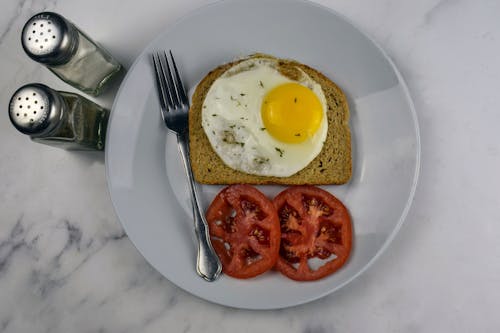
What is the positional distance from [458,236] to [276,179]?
1.20 m

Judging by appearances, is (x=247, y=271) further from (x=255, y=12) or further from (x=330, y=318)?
(x=255, y=12)

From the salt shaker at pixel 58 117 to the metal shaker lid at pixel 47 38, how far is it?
0.55 feet

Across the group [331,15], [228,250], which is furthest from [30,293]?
[331,15]

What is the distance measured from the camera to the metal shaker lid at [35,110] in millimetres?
2523

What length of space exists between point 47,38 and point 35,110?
0.40 m

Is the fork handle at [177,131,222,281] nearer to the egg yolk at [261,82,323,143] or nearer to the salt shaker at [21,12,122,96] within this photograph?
the egg yolk at [261,82,323,143]

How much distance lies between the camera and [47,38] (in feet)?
8.57

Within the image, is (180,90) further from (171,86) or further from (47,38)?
(47,38)

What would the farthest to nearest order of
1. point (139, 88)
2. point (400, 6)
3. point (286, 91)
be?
point (400, 6)
point (139, 88)
point (286, 91)

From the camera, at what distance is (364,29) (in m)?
3.13

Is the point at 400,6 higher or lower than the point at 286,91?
higher

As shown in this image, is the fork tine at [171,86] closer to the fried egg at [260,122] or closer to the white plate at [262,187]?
the white plate at [262,187]

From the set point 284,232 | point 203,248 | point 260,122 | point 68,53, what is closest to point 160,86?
point 68,53

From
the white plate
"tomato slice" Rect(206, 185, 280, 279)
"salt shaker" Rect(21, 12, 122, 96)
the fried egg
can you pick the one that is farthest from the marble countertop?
the fried egg
